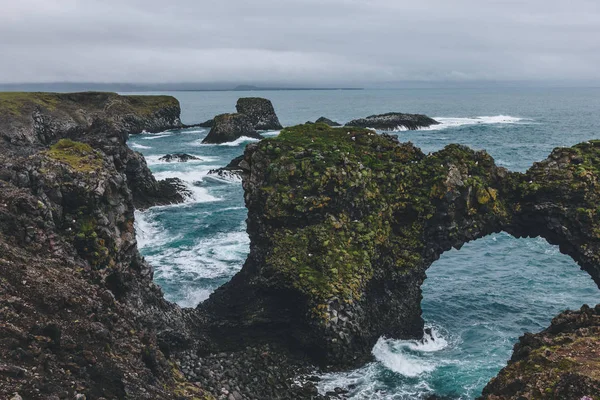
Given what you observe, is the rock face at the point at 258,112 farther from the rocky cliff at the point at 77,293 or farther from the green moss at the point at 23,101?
the rocky cliff at the point at 77,293

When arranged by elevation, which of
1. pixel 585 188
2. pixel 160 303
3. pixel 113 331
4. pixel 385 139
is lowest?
pixel 160 303

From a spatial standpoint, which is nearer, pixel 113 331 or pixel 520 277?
pixel 113 331

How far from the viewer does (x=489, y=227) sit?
39344 mm

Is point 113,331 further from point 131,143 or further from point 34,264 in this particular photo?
point 131,143

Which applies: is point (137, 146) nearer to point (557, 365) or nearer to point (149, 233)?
point (149, 233)

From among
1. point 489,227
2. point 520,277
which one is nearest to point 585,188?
point 489,227

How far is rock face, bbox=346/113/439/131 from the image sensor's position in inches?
5930

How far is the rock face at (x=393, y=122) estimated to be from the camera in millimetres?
150625

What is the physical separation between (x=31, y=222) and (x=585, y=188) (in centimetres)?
3713

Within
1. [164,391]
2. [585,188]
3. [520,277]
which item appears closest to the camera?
[164,391]

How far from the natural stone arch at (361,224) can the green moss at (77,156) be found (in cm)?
1099

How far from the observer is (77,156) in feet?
107

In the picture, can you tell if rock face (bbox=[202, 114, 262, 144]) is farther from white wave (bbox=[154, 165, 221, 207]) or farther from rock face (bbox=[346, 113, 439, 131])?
rock face (bbox=[346, 113, 439, 131])

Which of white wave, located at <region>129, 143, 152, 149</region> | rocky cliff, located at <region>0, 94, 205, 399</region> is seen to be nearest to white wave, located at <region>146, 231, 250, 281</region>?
rocky cliff, located at <region>0, 94, 205, 399</region>
